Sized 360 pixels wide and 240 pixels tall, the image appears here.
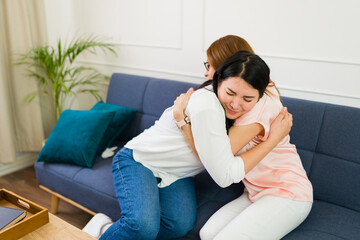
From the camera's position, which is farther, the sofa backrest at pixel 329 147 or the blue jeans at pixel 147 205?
the sofa backrest at pixel 329 147

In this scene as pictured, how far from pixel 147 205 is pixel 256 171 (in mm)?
508

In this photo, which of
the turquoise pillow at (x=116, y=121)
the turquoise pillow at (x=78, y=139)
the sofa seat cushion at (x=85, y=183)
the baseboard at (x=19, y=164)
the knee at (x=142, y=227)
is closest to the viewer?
the knee at (x=142, y=227)

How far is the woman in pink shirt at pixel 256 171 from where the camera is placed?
4.01ft

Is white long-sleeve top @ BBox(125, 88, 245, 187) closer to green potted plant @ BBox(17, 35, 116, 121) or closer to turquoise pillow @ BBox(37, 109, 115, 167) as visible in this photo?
turquoise pillow @ BBox(37, 109, 115, 167)

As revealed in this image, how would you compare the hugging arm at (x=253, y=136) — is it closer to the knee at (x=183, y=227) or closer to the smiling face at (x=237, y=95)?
the smiling face at (x=237, y=95)

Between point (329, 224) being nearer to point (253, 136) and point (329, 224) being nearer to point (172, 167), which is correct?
point (253, 136)

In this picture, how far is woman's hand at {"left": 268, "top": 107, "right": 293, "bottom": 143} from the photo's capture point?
4.38ft

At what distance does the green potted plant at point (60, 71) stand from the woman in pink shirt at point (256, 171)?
1388 millimetres

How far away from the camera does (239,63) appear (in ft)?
4.00

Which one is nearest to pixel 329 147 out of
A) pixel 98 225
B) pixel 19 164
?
pixel 98 225

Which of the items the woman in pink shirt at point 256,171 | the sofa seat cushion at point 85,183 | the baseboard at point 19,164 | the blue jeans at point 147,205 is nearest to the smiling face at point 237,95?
the woman in pink shirt at point 256,171

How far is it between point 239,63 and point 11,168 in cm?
233

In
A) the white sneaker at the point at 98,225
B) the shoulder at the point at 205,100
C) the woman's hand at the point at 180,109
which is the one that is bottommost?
the white sneaker at the point at 98,225

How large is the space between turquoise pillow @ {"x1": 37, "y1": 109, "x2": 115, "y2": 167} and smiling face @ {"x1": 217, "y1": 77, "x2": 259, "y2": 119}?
98 cm
